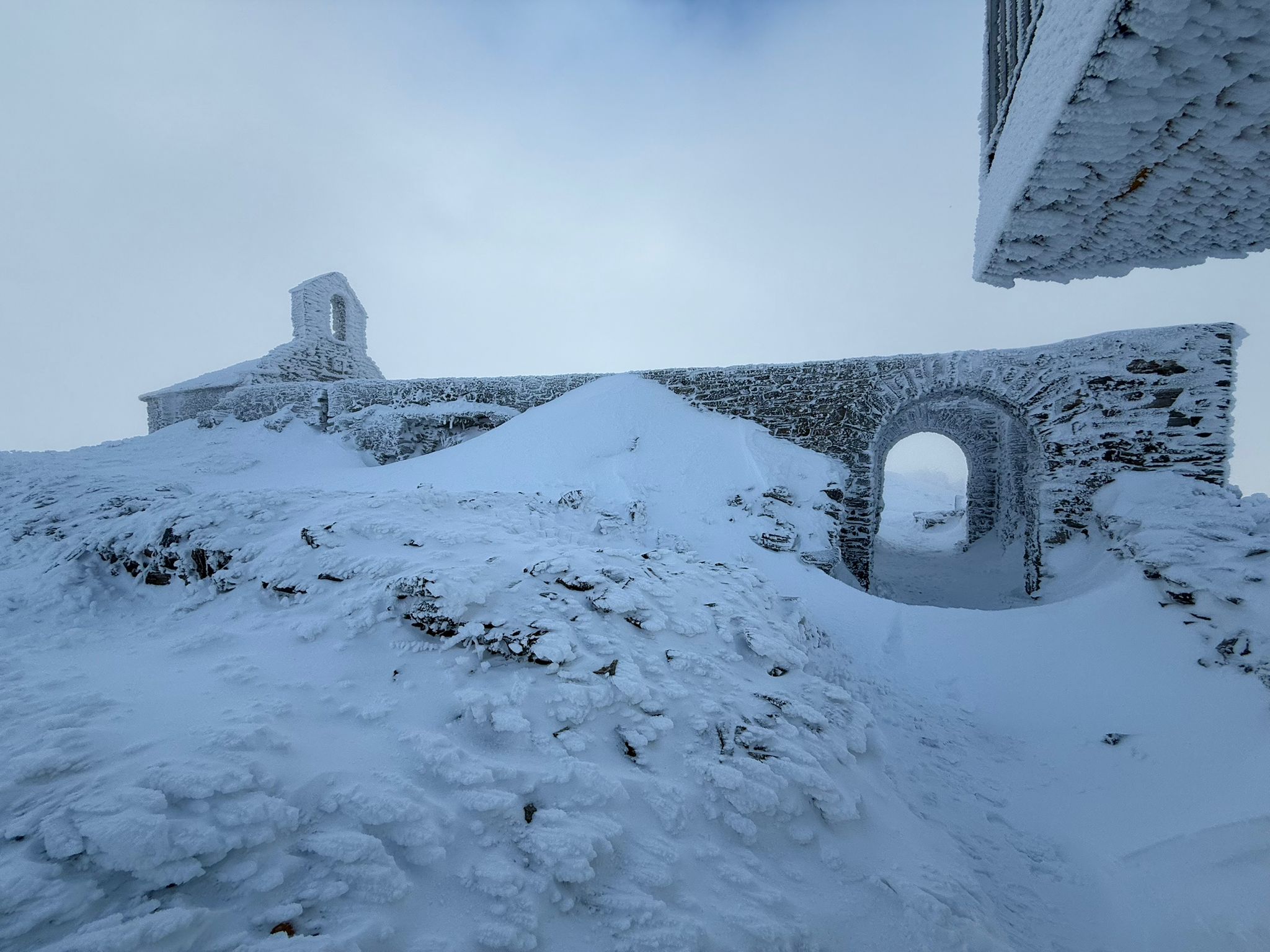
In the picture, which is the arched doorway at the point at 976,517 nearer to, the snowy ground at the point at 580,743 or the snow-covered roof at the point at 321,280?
the snowy ground at the point at 580,743

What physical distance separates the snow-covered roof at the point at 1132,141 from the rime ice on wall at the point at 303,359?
40.8 ft

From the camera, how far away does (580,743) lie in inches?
64.5

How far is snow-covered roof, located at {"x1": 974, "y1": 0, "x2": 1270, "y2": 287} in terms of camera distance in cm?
102

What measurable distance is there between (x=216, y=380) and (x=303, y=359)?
2.20 meters

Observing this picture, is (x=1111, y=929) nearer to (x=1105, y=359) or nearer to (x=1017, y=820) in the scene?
(x=1017, y=820)

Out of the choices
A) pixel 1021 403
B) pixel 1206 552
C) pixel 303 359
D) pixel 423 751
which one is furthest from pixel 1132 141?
pixel 303 359

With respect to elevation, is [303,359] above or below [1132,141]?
above

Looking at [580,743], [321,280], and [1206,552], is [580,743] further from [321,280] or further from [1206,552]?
[321,280]

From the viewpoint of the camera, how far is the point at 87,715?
1379mm

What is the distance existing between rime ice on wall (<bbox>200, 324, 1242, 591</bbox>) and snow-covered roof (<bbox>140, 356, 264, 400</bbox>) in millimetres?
4652

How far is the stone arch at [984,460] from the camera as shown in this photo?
573cm

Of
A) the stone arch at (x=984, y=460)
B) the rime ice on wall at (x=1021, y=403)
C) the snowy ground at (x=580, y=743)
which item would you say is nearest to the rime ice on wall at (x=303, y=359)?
the rime ice on wall at (x=1021, y=403)

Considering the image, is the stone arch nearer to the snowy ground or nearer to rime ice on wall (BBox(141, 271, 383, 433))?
the snowy ground

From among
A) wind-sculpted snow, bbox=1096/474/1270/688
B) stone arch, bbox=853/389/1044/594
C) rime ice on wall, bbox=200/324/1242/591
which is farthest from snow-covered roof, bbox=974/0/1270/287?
stone arch, bbox=853/389/1044/594
